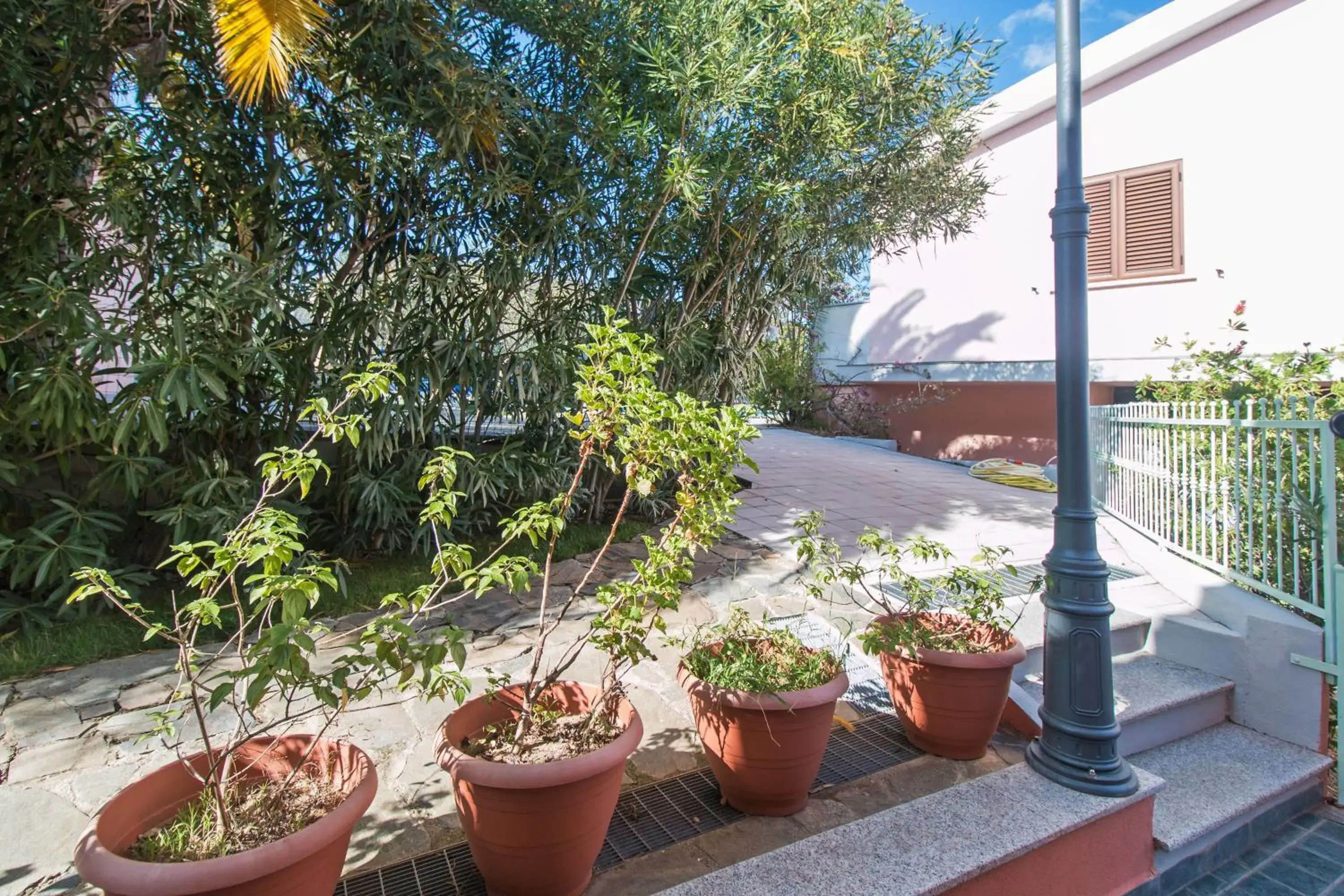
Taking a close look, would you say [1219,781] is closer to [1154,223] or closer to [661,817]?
[661,817]

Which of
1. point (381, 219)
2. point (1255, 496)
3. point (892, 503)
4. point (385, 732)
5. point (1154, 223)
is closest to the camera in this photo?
point (385, 732)

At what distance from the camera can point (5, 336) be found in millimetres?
3264

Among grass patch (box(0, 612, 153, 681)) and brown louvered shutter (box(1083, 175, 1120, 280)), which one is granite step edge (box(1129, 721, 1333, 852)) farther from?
brown louvered shutter (box(1083, 175, 1120, 280))

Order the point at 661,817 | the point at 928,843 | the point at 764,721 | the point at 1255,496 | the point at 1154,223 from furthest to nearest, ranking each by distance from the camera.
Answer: the point at 1154,223, the point at 1255,496, the point at 661,817, the point at 764,721, the point at 928,843

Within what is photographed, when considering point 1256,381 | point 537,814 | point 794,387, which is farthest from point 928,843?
point 794,387

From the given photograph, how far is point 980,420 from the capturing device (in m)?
10.6

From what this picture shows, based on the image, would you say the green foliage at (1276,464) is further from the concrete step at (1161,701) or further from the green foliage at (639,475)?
the green foliage at (639,475)

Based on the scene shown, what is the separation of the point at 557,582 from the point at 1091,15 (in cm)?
992

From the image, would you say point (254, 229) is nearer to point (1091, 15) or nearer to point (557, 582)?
point (557, 582)

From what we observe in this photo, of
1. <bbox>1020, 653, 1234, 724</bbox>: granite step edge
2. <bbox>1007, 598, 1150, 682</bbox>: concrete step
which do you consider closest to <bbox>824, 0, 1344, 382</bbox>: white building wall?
<bbox>1007, 598, 1150, 682</bbox>: concrete step

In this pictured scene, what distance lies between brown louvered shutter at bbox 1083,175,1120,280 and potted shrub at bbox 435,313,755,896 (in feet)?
27.0

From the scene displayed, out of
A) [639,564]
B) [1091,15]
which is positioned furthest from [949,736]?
[1091,15]

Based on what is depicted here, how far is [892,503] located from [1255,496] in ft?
11.3

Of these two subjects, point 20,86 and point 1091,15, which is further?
point 1091,15
